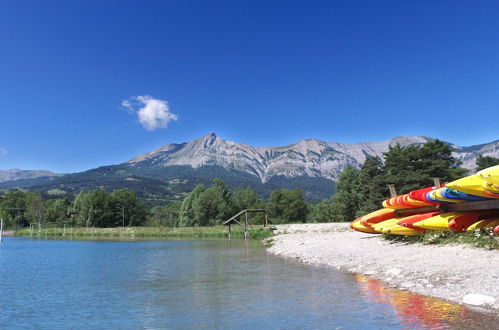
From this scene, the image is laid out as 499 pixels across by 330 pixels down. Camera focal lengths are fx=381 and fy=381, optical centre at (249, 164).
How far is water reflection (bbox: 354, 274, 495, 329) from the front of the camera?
8531 mm

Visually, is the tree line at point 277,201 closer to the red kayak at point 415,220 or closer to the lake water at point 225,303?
the red kayak at point 415,220

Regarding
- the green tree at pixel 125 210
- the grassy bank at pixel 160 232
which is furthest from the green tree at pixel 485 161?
the green tree at pixel 125 210

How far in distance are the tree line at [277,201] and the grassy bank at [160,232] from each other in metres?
19.2

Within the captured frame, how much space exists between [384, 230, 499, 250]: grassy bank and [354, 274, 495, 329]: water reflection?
20.8 ft

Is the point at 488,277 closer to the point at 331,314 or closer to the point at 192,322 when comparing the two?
the point at 331,314

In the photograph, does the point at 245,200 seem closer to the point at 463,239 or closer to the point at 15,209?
the point at 15,209

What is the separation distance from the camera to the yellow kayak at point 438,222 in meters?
20.0

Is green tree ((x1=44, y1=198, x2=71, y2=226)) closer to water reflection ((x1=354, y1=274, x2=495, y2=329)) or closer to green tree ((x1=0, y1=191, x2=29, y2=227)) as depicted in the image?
green tree ((x1=0, y1=191, x2=29, y2=227))

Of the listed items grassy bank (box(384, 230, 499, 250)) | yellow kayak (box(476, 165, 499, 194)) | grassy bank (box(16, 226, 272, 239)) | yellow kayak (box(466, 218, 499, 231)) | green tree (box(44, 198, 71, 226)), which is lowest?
grassy bank (box(16, 226, 272, 239))

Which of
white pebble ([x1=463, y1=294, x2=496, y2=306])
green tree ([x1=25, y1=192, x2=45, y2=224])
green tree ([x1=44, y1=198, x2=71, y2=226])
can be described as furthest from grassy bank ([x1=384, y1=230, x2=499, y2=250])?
green tree ([x1=25, y1=192, x2=45, y2=224])

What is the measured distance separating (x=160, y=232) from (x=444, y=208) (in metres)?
62.0

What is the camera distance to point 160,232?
75.1 m

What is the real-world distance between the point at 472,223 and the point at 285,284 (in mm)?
10985

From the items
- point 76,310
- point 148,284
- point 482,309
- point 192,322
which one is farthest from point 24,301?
point 482,309
